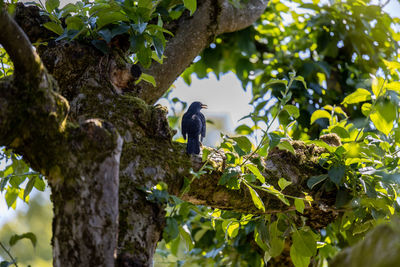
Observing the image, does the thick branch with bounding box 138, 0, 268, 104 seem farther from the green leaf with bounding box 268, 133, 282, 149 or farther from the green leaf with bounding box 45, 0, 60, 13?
the green leaf with bounding box 268, 133, 282, 149

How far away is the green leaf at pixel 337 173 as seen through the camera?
6.36 feet

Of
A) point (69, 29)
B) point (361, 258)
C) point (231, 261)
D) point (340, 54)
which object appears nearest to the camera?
point (361, 258)

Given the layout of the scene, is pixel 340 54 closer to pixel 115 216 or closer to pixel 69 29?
pixel 69 29

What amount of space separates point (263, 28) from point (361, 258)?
10.5 feet

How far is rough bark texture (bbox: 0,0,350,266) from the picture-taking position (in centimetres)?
131

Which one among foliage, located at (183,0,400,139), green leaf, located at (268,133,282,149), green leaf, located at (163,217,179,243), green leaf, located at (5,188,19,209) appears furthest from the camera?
foliage, located at (183,0,400,139)

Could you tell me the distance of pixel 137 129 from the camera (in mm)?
1769

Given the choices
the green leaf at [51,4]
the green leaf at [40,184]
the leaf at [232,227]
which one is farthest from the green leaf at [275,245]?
the green leaf at [51,4]

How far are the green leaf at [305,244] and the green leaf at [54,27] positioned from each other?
133 cm

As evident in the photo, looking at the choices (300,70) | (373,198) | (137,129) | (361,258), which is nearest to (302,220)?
(373,198)

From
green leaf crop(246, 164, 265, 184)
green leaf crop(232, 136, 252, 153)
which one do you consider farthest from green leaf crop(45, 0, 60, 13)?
green leaf crop(246, 164, 265, 184)

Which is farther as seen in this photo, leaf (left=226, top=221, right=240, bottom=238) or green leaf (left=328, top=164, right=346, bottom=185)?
leaf (left=226, top=221, right=240, bottom=238)

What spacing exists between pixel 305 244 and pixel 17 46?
4.62 ft

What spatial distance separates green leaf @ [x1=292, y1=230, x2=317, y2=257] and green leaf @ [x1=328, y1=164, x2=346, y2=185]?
284mm
